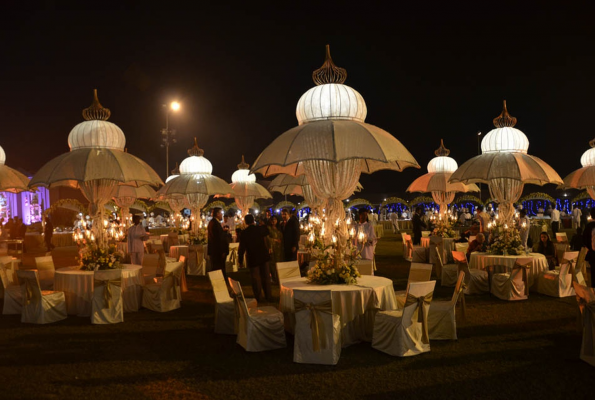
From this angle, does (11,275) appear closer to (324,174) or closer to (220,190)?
(220,190)

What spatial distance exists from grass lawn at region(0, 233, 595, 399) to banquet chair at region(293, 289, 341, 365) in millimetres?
145

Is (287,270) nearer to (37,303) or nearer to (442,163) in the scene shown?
(37,303)

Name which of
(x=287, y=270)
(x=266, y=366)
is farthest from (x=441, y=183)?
(x=266, y=366)

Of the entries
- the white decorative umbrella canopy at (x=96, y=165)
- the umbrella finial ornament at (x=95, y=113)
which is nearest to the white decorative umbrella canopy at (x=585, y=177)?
the white decorative umbrella canopy at (x=96, y=165)

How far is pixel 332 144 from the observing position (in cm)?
664

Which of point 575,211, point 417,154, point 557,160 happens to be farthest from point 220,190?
point 557,160

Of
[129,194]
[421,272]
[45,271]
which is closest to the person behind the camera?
[421,272]

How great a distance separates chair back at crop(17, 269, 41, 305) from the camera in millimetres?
8328

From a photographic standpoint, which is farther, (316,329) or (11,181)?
(11,181)

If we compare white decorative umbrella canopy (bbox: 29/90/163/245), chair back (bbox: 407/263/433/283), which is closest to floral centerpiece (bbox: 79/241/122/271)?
white decorative umbrella canopy (bbox: 29/90/163/245)

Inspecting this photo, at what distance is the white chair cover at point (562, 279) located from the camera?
32.2ft

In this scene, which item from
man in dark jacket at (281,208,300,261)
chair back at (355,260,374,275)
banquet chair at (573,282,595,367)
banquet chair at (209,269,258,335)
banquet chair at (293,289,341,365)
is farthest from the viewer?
man in dark jacket at (281,208,300,261)

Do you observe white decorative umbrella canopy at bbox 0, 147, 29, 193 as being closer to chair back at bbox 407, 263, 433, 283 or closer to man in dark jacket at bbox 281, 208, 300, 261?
man in dark jacket at bbox 281, 208, 300, 261

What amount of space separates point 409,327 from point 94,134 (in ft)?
22.9
